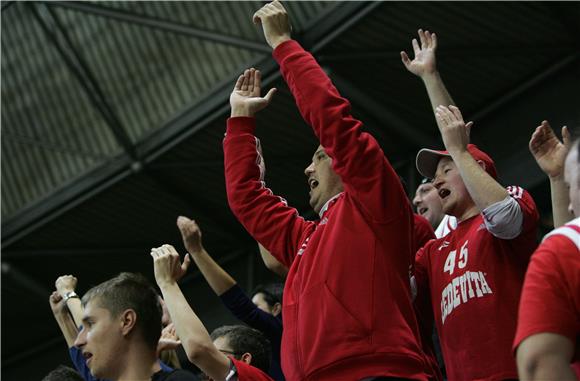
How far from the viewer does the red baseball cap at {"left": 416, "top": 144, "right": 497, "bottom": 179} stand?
4.99 meters

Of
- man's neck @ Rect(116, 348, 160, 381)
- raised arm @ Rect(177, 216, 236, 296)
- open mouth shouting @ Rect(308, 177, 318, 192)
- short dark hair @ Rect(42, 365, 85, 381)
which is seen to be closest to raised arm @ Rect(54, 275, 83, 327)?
short dark hair @ Rect(42, 365, 85, 381)

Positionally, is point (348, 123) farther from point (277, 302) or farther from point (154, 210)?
point (154, 210)

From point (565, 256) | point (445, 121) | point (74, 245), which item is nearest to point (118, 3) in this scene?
point (74, 245)

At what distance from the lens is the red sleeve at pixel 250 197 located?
4809 mm

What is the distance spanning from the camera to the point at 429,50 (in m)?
5.50

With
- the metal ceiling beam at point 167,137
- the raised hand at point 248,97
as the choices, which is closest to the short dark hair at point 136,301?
the raised hand at point 248,97

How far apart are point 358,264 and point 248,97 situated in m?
1.23

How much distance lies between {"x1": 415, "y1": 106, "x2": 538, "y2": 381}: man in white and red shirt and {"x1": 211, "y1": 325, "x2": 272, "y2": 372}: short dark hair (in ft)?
4.16

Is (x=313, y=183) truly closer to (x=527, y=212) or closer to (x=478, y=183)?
(x=478, y=183)

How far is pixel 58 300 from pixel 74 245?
32.5 feet

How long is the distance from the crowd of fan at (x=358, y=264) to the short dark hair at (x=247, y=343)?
40 cm

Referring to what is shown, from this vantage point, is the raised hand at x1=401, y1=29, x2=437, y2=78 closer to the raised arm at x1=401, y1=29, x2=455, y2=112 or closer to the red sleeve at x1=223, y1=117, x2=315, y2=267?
the raised arm at x1=401, y1=29, x2=455, y2=112

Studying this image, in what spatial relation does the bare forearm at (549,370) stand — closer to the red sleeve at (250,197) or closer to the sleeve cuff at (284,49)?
the sleeve cuff at (284,49)

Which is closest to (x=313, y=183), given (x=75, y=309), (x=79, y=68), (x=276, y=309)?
(x=75, y=309)
